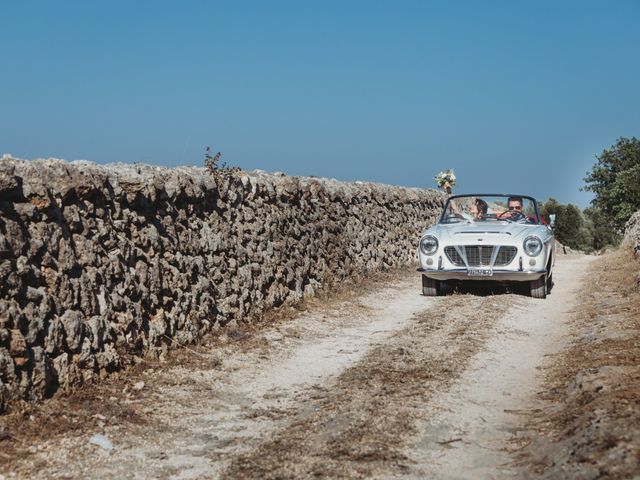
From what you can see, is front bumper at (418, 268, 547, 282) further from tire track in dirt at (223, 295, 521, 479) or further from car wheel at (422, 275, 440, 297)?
tire track in dirt at (223, 295, 521, 479)

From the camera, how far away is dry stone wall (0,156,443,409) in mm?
5672

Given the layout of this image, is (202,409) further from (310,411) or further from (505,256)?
(505,256)

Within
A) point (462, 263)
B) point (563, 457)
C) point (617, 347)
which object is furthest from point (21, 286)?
point (462, 263)

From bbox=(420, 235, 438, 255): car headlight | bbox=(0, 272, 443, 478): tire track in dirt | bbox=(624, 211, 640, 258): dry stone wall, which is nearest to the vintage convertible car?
bbox=(420, 235, 438, 255): car headlight

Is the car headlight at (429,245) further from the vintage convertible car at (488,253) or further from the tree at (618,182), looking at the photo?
the tree at (618,182)

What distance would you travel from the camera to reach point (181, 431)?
213 inches

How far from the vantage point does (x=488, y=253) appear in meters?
11.6

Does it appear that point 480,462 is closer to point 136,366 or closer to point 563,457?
point 563,457

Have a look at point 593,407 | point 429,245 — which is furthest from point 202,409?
point 429,245

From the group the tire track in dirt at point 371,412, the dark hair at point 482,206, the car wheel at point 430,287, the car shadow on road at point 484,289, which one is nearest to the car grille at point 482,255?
the car shadow on road at point 484,289

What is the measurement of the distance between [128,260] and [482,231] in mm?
6666

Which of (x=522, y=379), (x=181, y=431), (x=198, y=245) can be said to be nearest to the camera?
(x=181, y=431)

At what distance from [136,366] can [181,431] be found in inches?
66.4

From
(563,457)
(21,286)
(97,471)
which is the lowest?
(97,471)
